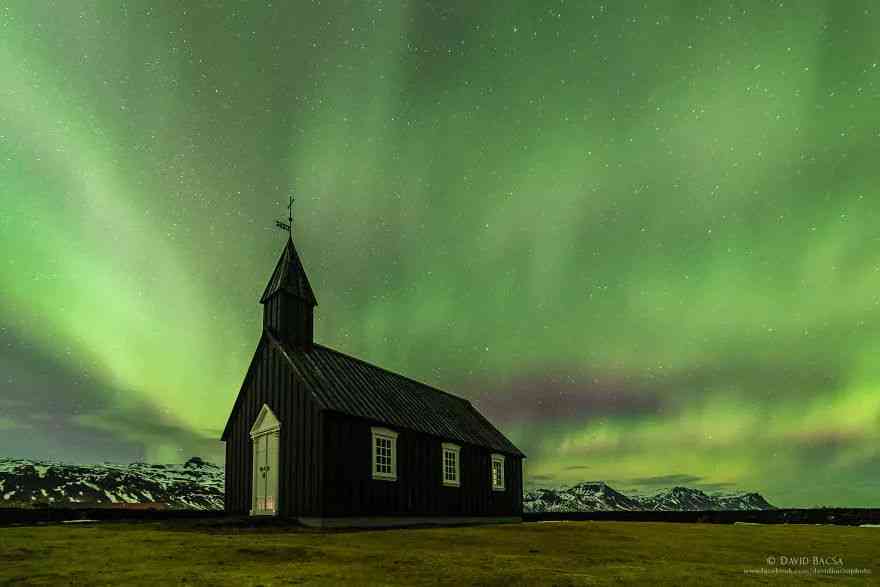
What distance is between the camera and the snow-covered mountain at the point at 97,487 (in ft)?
105

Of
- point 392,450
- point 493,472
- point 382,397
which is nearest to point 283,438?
point 392,450

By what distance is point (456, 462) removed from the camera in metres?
30.2

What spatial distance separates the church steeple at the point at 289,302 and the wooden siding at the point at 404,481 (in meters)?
5.68

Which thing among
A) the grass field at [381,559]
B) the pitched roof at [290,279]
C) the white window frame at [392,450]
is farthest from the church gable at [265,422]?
the grass field at [381,559]

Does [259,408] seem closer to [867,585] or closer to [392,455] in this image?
[392,455]

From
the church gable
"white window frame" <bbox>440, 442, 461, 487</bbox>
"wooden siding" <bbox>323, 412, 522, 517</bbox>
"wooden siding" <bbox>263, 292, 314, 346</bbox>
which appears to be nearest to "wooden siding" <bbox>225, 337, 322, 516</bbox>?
the church gable

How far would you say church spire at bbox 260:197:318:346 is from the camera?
1056 inches

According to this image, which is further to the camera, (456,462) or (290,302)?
(456,462)

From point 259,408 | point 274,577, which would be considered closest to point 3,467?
point 259,408

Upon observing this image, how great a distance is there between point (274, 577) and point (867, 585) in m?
9.05

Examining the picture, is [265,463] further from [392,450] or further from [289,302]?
[289,302]

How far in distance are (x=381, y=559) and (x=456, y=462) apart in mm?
19222

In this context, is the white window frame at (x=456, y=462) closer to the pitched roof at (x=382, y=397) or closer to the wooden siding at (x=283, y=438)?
the pitched roof at (x=382, y=397)

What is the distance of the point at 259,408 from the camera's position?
2573 centimetres
